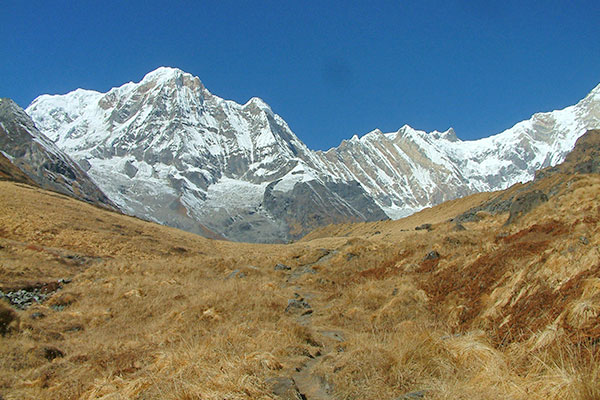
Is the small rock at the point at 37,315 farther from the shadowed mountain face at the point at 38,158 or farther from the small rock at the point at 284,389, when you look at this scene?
the shadowed mountain face at the point at 38,158

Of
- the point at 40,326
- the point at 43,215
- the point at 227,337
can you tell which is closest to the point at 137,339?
the point at 227,337

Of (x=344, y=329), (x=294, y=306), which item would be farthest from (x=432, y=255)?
(x=344, y=329)

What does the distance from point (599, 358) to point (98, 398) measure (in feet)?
22.7

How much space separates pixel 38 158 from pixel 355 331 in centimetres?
19743

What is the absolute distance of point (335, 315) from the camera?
1313 cm

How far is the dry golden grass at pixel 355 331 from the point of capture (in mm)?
5855

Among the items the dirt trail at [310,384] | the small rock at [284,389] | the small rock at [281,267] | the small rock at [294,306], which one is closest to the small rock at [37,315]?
the small rock at [294,306]

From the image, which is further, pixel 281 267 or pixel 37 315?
pixel 281 267

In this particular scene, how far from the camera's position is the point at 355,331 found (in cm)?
1088

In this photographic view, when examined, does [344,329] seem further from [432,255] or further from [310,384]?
[432,255]

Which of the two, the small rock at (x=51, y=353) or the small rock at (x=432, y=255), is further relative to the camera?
the small rock at (x=432, y=255)

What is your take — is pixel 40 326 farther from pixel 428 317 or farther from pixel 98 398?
pixel 428 317

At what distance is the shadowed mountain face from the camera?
16338 centimetres

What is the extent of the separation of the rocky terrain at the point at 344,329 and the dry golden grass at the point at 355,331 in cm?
4
